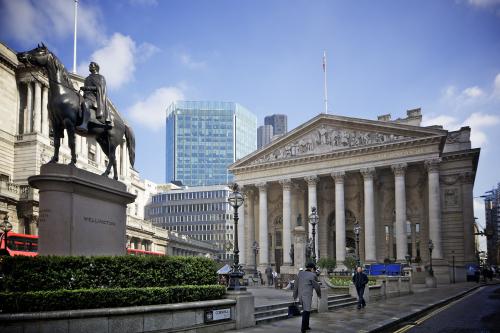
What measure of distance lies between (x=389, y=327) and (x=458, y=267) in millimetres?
51025

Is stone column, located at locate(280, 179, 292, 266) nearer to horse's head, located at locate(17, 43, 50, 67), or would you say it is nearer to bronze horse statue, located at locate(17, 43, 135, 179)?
bronze horse statue, located at locate(17, 43, 135, 179)

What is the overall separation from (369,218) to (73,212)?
5358 cm

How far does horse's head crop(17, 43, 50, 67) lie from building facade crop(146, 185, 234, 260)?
11106 centimetres

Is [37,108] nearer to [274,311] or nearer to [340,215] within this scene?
[340,215]

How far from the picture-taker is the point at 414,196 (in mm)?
66688

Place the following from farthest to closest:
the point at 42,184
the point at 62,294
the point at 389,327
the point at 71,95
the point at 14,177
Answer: the point at 14,177, the point at 389,327, the point at 71,95, the point at 42,184, the point at 62,294

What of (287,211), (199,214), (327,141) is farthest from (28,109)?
(199,214)

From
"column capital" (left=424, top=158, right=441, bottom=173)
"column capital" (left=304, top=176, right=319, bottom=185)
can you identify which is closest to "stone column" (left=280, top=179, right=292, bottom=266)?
"column capital" (left=304, top=176, right=319, bottom=185)

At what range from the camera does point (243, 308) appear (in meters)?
17.0

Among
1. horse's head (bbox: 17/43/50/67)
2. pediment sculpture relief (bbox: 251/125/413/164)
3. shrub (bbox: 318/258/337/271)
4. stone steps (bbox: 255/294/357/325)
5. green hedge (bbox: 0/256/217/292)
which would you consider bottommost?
shrub (bbox: 318/258/337/271)

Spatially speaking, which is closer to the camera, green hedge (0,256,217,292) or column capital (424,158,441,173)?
green hedge (0,256,217,292)

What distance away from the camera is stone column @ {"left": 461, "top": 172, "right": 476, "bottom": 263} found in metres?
65.4

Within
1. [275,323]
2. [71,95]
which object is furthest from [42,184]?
[275,323]

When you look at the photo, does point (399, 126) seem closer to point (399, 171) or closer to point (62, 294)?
point (399, 171)
